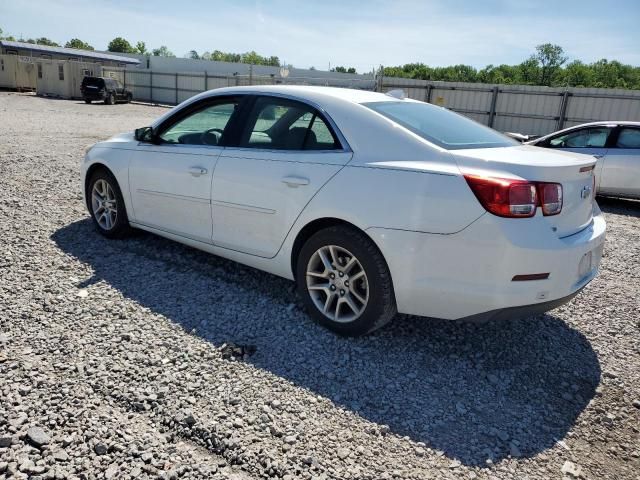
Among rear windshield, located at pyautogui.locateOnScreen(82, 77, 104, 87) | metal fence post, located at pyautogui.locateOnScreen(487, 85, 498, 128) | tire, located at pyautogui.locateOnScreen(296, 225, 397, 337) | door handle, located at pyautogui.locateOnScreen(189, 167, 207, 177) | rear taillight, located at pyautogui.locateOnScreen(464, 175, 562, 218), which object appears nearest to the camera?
rear taillight, located at pyautogui.locateOnScreen(464, 175, 562, 218)

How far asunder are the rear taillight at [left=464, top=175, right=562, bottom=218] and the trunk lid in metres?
0.04

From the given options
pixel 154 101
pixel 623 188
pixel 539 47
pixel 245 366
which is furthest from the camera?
pixel 539 47

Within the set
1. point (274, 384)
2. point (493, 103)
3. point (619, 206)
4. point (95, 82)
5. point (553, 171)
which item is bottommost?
point (274, 384)

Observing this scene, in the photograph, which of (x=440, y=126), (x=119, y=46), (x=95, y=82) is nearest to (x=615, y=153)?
(x=440, y=126)

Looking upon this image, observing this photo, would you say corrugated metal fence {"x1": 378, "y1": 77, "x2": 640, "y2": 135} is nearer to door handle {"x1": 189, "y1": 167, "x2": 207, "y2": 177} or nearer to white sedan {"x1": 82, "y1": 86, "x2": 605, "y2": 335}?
white sedan {"x1": 82, "y1": 86, "x2": 605, "y2": 335}

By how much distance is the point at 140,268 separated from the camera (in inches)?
180

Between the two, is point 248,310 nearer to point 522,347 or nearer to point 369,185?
point 369,185

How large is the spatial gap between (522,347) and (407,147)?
162 centimetres

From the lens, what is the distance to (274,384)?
295 cm

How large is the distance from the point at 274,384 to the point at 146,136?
2.87 m

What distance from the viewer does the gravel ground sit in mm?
2383

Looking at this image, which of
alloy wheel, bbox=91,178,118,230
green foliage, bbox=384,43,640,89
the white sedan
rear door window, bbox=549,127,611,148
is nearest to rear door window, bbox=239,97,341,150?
the white sedan

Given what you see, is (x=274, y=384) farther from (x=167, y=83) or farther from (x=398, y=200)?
(x=167, y=83)

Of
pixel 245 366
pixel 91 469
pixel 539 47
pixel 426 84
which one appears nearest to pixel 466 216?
pixel 245 366
